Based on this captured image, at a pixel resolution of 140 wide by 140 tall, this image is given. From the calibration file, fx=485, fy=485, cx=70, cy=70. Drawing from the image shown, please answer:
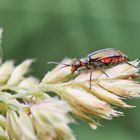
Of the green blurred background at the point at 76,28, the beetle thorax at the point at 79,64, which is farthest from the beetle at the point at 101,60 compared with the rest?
the green blurred background at the point at 76,28

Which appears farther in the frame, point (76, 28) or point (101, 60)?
point (76, 28)

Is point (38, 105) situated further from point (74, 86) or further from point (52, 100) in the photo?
point (74, 86)

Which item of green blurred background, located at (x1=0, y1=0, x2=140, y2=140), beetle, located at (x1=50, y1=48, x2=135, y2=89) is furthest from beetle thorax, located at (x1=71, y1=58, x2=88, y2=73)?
green blurred background, located at (x1=0, y1=0, x2=140, y2=140)

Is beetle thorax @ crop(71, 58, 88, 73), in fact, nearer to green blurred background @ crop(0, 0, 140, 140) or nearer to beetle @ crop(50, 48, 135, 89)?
beetle @ crop(50, 48, 135, 89)

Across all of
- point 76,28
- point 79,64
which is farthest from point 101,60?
point 76,28

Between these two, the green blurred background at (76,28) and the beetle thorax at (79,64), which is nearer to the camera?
the beetle thorax at (79,64)

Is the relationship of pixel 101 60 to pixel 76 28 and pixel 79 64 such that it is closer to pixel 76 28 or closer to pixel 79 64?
pixel 79 64

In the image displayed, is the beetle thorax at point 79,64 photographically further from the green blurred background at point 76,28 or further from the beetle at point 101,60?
the green blurred background at point 76,28

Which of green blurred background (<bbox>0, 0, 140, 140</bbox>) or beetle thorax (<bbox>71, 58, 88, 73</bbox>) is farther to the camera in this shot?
green blurred background (<bbox>0, 0, 140, 140</bbox>)

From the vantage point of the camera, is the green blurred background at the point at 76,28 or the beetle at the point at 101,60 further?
the green blurred background at the point at 76,28
